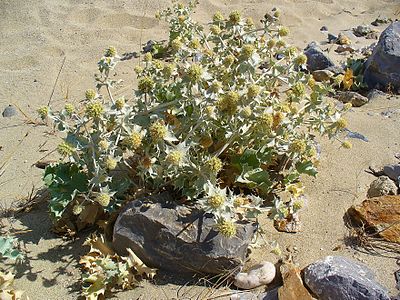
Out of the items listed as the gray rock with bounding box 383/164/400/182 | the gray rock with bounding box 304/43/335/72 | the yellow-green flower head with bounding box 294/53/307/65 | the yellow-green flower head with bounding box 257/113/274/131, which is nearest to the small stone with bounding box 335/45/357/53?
the gray rock with bounding box 304/43/335/72

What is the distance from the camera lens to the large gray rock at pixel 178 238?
2359 mm

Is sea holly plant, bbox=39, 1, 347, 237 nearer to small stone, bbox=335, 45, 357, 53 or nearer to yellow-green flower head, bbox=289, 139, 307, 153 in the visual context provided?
yellow-green flower head, bbox=289, 139, 307, 153

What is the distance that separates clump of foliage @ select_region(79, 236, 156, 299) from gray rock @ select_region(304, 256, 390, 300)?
75 cm

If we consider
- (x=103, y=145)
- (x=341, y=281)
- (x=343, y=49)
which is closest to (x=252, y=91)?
(x=103, y=145)

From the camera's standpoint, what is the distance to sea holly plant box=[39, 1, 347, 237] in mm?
2299

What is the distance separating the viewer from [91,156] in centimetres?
238

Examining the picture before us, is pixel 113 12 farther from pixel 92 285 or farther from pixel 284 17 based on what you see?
pixel 92 285

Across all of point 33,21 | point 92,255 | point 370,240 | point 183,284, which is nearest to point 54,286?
point 92,255

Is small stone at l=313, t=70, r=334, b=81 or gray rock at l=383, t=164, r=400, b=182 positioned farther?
small stone at l=313, t=70, r=334, b=81

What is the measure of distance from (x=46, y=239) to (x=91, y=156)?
22.8 inches

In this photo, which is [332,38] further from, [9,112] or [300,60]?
[9,112]

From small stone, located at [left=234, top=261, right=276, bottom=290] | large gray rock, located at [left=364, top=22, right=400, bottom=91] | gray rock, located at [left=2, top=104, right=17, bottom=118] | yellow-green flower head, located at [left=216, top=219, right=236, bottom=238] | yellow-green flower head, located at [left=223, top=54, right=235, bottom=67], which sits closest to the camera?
yellow-green flower head, located at [left=216, top=219, right=236, bottom=238]

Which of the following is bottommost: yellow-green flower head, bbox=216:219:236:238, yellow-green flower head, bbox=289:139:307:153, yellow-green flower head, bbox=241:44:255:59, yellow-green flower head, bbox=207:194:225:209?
yellow-green flower head, bbox=216:219:236:238

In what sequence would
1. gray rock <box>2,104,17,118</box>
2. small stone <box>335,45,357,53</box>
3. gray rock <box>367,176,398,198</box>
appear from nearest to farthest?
gray rock <box>367,176,398,198</box> < gray rock <box>2,104,17,118</box> < small stone <box>335,45,357,53</box>
